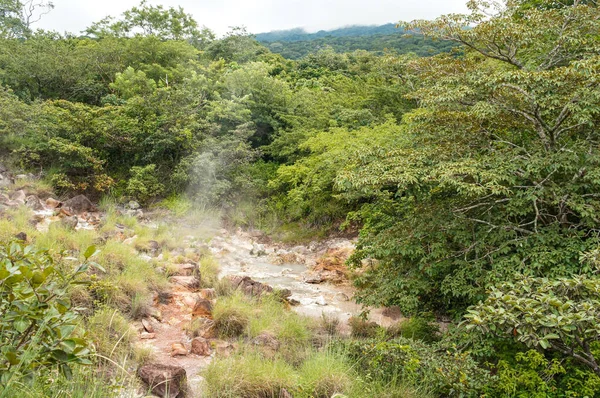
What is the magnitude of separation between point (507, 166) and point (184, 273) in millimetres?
5120

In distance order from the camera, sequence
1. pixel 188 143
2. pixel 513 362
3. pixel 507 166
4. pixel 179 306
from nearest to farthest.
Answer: pixel 513 362 < pixel 507 166 < pixel 179 306 < pixel 188 143

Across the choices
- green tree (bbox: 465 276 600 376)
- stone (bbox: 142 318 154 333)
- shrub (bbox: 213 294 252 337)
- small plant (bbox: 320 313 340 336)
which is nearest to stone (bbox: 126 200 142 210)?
stone (bbox: 142 318 154 333)

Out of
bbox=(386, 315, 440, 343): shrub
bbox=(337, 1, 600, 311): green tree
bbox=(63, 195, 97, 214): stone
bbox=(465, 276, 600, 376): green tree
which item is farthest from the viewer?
bbox=(63, 195, 97, 214): stone

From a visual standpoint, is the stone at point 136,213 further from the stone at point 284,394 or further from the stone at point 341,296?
the stone at point 284,394

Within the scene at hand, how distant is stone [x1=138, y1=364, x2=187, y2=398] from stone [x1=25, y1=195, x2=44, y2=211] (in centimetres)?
752

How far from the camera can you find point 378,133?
959 cm

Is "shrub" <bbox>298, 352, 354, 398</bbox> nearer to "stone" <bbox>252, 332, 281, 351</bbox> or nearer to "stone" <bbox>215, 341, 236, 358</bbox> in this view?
"stone" <bbox>252, 332, 281, 351</bbox>

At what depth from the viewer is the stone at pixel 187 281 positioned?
6298 millimetres

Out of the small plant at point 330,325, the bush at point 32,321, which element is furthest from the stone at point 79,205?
the bush at point 32,321

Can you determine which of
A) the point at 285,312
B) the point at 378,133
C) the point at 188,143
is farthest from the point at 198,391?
the point at 188,143

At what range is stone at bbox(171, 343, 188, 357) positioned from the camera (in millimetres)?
4117

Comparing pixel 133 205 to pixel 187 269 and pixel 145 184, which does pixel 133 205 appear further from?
pixel 187 269

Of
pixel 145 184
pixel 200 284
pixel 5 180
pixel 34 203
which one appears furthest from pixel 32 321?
pixel 5 180

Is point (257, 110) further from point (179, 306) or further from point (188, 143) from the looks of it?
point (179, 306)
